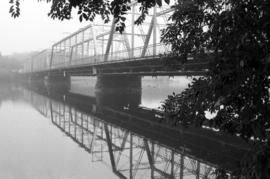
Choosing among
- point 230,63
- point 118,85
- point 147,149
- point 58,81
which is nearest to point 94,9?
point 230,63

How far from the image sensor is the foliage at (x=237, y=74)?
9.11 ft

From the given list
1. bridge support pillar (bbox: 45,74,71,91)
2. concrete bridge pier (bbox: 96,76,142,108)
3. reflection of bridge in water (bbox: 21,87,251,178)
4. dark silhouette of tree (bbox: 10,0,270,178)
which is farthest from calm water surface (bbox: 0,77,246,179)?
bridge support pillar (bbox: 45,74,71,91)

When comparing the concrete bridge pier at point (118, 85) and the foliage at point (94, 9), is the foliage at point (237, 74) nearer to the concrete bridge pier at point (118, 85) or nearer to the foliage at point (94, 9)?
the foliage at point (94, 9)

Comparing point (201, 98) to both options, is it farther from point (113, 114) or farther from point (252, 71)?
point (113, 114)

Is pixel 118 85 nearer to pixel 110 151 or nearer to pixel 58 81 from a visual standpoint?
pixel 110 151

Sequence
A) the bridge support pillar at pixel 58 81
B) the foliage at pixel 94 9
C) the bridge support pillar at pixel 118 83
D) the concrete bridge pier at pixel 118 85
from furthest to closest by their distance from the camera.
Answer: the bridge support pillar at pixel 58 81
the bridge support pillar at pixel 118 83
the concrete bridge pier at pixel 118 85
the foliage at pixel 94 9

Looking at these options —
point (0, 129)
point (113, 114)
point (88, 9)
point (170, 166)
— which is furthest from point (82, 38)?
point (88, 9)

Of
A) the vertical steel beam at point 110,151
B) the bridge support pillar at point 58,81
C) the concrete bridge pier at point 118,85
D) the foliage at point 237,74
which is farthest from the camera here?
the bridge support pillar at point 58,81

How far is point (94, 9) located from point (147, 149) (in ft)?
34.6

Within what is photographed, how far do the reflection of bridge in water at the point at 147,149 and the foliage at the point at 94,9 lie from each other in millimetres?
5007

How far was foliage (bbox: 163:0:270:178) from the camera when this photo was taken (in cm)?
278

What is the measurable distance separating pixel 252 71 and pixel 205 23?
898mm

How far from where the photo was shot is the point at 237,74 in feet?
9.32

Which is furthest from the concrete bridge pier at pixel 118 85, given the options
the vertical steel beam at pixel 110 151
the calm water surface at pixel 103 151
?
the vertical steel beam at pixel 110 151
